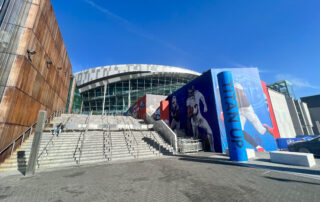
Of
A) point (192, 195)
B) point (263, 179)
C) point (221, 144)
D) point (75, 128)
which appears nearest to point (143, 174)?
point (192, 195)

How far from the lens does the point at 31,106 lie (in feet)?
36.1

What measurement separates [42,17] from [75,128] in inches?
445

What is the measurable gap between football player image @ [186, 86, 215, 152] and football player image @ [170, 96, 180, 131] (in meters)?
3.22

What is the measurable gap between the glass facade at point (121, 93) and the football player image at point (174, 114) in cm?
2199

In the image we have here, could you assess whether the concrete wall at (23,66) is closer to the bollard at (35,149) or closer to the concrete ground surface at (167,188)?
the bollard at (35,149)

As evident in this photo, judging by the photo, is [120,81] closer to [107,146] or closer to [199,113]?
[199,113]

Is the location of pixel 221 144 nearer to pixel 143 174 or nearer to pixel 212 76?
pixel 212 76

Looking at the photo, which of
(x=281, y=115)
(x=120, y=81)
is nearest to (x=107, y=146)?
(x=281, y=115)

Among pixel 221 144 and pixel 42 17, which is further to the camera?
pixel 221 144

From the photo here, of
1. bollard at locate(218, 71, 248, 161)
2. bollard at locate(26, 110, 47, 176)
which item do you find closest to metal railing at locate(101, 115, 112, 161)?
bollard at locate(26, 110, 47, 176)

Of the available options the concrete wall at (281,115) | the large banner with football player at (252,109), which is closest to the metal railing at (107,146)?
the large banner with football player at (252,109)

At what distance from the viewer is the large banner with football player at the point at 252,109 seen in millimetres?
14676

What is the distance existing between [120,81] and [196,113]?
3763 cm

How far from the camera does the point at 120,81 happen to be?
47.8 metres
